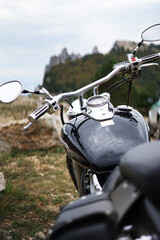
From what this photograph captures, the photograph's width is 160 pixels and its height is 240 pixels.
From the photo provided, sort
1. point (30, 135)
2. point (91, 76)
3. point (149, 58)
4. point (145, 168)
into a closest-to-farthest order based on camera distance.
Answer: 1. point (145, 168)
2. point (149, 58)
3. point (91, 76)
4. point (30, 135)

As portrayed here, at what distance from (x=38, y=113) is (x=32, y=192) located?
2.36 m

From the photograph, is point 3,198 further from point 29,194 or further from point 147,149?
point 147,149

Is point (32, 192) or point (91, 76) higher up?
point (91, 76)

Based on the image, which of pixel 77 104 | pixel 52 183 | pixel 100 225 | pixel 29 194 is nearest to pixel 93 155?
pixel 77 104

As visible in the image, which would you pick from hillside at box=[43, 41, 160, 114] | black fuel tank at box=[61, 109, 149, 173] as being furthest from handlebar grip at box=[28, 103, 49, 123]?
hillside at box=[43, 41, 160, 114]

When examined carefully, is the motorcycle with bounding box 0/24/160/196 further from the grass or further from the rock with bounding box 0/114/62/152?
the rock with bounding box 0/114/62/152

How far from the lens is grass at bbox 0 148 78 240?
9.89ft

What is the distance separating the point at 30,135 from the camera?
5.54 meters

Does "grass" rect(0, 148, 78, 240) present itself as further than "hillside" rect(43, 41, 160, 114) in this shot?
No

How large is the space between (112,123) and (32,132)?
13.1ft

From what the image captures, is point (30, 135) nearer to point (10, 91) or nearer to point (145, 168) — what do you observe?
point (10, 91)

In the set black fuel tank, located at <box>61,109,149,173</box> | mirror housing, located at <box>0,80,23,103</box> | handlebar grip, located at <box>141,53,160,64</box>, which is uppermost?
handlebar grip, located at <box>141,53,160,64</box>

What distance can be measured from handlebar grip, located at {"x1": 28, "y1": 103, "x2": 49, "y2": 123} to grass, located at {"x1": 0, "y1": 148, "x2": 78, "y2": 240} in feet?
4.74

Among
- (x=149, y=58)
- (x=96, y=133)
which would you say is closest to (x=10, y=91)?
(x=96, y=133)
